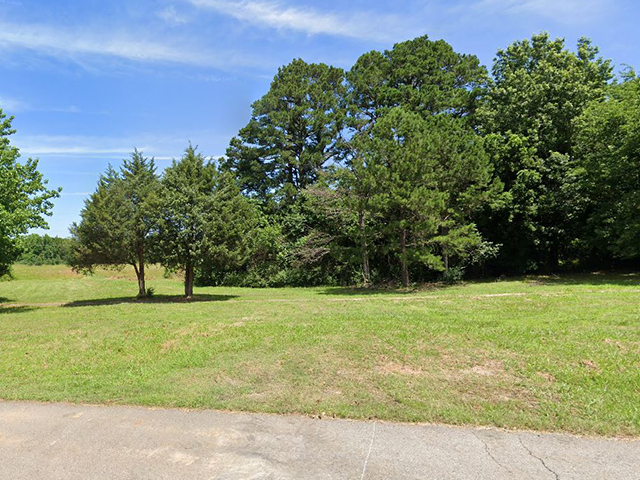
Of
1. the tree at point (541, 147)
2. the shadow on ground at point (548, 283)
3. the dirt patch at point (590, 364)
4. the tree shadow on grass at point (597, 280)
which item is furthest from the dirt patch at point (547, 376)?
the tree at point (541, 147)

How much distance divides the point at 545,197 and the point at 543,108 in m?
6.42

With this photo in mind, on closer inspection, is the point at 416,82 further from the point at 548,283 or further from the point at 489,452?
the point at 489,452

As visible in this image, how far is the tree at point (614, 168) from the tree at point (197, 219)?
18.1 m

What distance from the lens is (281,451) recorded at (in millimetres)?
4270

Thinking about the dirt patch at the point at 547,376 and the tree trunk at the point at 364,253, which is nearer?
the dirt patch at the point at 547,376

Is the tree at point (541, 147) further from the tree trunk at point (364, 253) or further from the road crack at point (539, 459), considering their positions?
the road crack at point (539, 459)

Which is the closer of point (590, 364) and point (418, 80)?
point (590, 364)

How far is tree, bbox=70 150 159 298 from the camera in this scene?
19000 millimetres

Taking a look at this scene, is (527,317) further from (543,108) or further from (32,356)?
(543,108)

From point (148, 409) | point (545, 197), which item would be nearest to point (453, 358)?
point (148, 409)

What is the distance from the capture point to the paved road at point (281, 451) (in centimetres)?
383

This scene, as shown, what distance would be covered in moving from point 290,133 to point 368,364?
1254 inches

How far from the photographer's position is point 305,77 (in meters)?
37.2

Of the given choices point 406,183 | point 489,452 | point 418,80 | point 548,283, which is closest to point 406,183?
point 406,183
